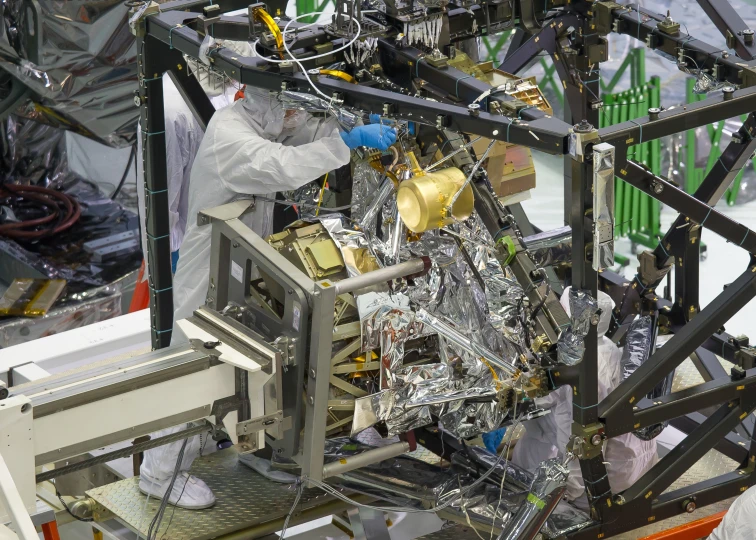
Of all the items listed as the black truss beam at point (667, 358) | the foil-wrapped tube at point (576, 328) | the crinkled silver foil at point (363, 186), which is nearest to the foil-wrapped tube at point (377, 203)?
the crinkled silver foil at point (363, 186)

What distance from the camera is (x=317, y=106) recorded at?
4918 mm

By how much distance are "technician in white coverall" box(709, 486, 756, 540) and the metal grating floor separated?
1.82m

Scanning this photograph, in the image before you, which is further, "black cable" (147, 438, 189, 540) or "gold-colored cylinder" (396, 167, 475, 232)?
"black cable" (147, 438, 189, 540)

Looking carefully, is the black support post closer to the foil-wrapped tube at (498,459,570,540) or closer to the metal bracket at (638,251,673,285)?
the foil-wrapped tube at (498,459,570,540)

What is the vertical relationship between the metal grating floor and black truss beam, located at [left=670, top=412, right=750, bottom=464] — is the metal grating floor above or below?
below

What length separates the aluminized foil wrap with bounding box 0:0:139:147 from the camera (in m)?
7.90

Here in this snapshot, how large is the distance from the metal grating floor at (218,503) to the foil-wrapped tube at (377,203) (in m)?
1.31

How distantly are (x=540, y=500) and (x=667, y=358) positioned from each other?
0.71 m

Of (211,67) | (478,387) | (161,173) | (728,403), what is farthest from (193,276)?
(728,403)

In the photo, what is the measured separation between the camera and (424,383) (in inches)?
196

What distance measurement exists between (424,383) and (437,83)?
44.7 inches

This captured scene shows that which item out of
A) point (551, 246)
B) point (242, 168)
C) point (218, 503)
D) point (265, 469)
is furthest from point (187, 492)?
point (551, 246)

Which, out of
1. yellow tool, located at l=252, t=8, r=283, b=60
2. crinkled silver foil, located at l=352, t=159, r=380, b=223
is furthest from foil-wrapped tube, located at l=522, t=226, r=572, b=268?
yellow tool, located at l=252, t=8, r=283, b=60

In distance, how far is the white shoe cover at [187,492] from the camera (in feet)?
18.3
